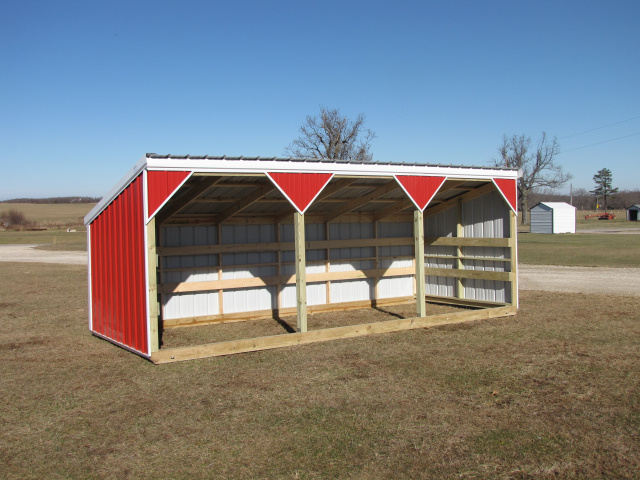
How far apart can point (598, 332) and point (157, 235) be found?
27.5 ft

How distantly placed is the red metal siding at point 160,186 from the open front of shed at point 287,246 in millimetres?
15

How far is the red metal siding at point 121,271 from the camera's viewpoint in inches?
331

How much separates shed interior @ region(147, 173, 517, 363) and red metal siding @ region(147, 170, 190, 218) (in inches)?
43.3

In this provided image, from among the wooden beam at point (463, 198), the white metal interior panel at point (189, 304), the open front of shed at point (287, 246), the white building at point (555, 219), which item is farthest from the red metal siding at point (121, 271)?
the white building at point (555, 219)

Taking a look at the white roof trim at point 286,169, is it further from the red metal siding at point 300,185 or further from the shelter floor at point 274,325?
the shelter floor at point 274,325

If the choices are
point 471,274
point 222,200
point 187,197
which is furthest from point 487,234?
point 187,197

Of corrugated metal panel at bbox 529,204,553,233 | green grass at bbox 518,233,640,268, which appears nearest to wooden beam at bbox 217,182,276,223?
green grass at bbox 518,233,640,268

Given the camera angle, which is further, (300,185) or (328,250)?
(328,250)

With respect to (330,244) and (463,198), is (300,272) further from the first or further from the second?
(463,198)

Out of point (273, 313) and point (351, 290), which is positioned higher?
point (351, 290)

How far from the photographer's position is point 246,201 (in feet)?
34.9

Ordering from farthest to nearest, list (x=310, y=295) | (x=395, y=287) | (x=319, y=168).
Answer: (x=395, y=287), (x=310, y=295), (x=319, y=168)

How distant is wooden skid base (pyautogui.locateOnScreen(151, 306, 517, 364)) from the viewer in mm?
8320

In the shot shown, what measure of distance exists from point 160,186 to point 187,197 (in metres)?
1.94
